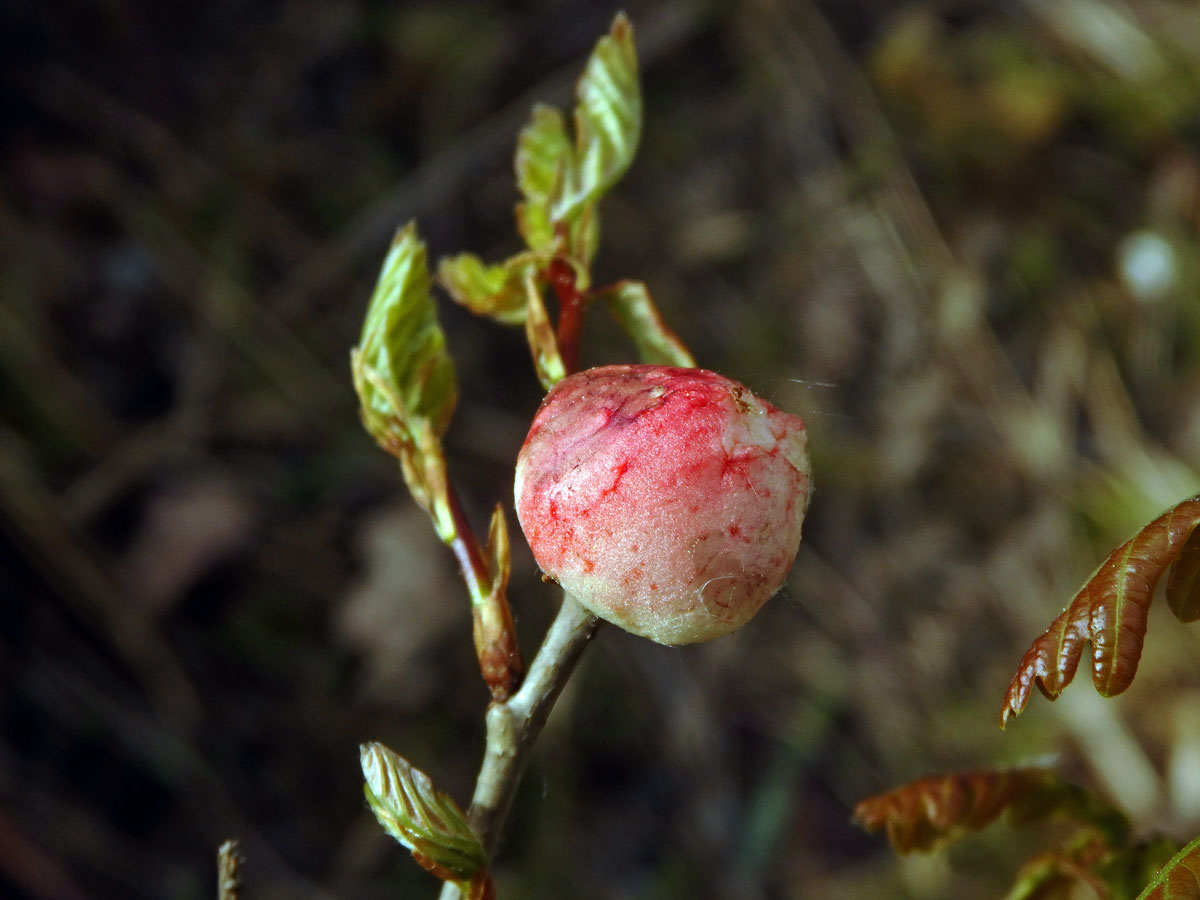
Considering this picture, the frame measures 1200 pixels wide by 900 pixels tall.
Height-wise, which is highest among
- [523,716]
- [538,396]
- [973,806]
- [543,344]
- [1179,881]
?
[543,344]

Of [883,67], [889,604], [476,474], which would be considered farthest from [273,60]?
[889,604]

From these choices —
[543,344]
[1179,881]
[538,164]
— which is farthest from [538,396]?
[1179,881]

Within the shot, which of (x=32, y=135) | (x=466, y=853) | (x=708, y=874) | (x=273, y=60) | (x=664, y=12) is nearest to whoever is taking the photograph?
(x=466, y=853)

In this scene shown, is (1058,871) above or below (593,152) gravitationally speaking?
below

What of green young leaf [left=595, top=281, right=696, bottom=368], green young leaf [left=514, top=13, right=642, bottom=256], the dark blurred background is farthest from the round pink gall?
the dark blurred background

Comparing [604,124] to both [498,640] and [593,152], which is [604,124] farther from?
[498,640]

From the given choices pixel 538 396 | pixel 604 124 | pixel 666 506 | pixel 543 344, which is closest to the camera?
pixel 666 506

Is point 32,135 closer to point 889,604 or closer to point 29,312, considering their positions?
point 29,312
